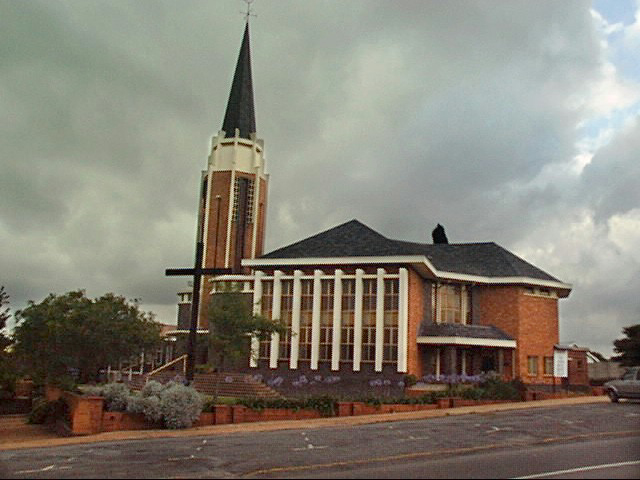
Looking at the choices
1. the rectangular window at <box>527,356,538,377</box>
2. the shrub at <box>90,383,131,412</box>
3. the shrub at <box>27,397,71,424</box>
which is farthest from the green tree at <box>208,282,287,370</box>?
the rectangular window at <box>527,356,538,377</box>

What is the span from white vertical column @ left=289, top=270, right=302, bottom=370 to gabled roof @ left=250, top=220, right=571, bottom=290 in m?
1.08

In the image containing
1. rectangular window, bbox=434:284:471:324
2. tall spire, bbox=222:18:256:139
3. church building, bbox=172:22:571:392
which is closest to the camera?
church building, bbox=172:22:571:392

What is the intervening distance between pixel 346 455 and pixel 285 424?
24.6ft

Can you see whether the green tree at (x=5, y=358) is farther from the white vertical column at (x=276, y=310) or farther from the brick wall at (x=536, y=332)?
the brick wall at (x=536, y=332)

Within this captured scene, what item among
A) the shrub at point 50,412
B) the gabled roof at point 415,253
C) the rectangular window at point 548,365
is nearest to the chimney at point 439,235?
the gabled roof at point 415,253

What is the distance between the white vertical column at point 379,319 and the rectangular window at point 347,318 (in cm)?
140

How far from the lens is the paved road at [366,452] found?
41.3ft

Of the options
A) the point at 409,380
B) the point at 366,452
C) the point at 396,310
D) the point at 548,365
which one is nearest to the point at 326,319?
the point at 396,310

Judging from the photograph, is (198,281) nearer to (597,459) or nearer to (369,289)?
(369,289)

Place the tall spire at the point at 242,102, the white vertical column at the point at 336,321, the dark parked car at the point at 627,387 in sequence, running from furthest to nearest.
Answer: the tall spire at the point at 242,102 → the white vertical column at the point at 336,321 → the dark parked car at the point at 627,387

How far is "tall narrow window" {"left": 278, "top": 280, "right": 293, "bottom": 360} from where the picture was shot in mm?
34844

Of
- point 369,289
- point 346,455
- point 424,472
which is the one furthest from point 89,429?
point 369,289

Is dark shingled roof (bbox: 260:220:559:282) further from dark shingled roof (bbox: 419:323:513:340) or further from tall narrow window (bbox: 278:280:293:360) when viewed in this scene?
dark shingled roof (bbox: 419:323:513:340)

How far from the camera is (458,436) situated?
1767cm
